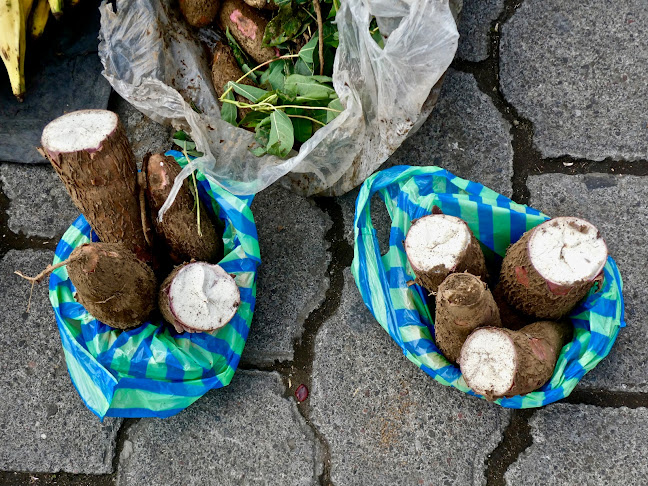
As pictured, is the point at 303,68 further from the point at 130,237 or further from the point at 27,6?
the point at 27,6

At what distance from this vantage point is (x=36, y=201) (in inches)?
73.1

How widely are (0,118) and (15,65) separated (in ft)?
0.72

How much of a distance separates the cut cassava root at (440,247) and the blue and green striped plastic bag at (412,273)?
0.21 metres

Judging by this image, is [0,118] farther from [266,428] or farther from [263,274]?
[266,428]

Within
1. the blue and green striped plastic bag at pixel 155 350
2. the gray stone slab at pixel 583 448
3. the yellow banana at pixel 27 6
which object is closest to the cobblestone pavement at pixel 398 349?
the gray stone slab at pixel 583 448

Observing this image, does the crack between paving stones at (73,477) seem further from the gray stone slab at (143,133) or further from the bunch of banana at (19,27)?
the bunch of banana at (19,27)

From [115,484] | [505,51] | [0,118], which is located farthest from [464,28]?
[115,484]

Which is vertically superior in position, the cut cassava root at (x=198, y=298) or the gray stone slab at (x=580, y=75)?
the gray stone slab at (x=580, y=75)

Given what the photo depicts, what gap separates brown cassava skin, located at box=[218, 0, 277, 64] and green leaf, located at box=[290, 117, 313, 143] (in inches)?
9.0

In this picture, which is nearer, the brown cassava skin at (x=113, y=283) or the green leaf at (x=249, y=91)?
the brown cassava skin at (x=113, y=283)

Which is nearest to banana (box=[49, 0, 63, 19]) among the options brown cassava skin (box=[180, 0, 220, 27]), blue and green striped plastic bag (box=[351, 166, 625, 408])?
brown cassava skin (box=[180, 0, 220, 27])

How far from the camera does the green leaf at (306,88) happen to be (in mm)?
1514

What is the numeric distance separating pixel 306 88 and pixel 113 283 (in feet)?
2.29

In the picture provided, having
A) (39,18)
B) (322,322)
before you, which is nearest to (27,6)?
(39,18)
